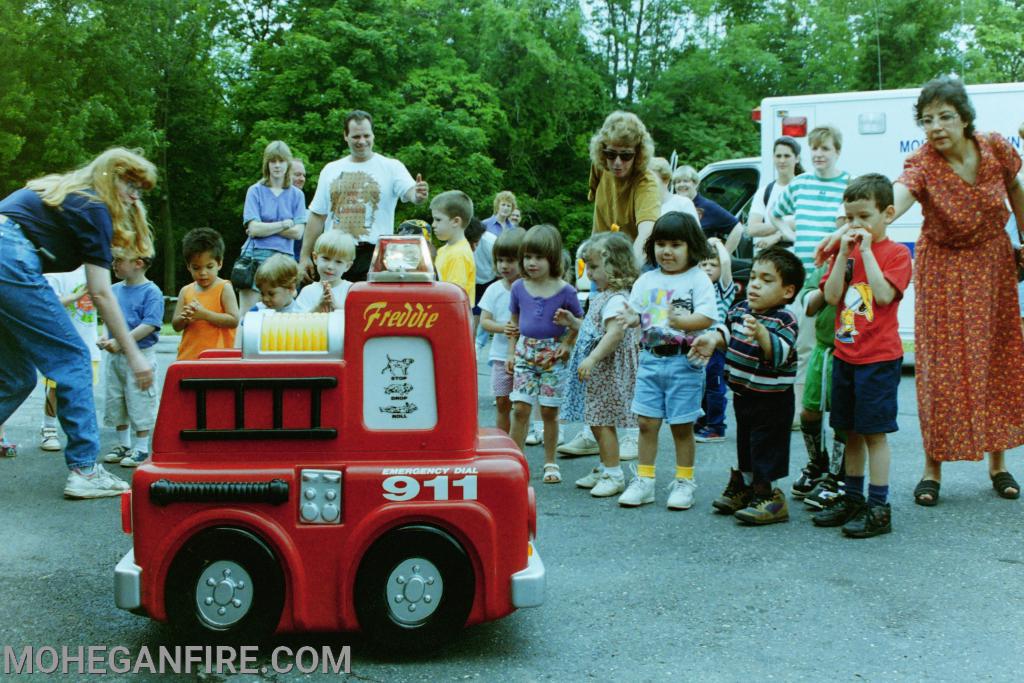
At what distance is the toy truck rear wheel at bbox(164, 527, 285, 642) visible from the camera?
326cm

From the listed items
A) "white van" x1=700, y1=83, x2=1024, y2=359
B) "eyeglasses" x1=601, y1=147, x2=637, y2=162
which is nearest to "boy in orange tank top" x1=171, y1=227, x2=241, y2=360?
"eyeglasses" x1=601, y1=147, x2=637, y2=162

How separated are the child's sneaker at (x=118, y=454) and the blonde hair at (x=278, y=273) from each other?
1586 millimetres

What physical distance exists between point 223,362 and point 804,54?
1268 inches

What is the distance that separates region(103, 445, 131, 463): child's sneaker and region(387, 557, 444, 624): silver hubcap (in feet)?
12.8

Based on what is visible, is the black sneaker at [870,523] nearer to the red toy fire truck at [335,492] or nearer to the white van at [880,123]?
the red toy fire truck at [335,492]

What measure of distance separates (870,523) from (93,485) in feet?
12.9

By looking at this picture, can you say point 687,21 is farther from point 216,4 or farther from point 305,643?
point 305,643

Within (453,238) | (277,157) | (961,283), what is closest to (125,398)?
(453,238)

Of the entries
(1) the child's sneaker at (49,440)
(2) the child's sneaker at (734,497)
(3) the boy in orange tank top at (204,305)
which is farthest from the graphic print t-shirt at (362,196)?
(2) the child's sneaker at (734,497)

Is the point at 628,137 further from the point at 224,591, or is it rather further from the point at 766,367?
the point at 224,591

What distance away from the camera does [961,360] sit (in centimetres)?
527

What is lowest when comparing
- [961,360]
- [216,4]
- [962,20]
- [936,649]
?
[936,649]

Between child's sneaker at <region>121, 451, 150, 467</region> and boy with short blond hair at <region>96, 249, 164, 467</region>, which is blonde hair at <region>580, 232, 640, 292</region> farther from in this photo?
child's sneaker at <region>121, 451, 150, 467</region>

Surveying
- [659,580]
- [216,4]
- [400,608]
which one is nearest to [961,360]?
[659,580]
